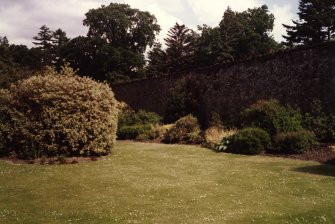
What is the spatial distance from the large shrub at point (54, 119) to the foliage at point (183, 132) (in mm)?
4816

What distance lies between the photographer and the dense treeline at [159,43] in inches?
2018

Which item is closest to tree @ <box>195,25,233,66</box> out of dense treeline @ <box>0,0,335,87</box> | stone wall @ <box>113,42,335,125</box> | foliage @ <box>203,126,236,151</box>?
dense treeline @ <box>0,0,335,87</box>

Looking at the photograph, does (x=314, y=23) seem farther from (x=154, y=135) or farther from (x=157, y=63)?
(x=154, y=135)

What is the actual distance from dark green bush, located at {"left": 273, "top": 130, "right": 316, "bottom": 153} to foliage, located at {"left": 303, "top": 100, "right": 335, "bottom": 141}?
113 cm

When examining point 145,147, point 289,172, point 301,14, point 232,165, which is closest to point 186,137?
point 145,147

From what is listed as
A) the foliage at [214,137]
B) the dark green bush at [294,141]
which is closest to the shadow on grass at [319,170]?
the dark green bush at [294,141]

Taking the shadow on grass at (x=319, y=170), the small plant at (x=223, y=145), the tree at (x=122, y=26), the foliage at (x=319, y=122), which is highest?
the tree at (x=122, y=26)

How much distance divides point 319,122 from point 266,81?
14.4 feet

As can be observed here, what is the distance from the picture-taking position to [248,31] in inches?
2126

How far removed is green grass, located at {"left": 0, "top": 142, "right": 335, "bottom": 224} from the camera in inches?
296

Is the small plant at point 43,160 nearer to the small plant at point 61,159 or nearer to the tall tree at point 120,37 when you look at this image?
the small plant at point 61,159

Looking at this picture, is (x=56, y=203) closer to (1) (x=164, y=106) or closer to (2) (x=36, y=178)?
(2) (x=36, y=178)

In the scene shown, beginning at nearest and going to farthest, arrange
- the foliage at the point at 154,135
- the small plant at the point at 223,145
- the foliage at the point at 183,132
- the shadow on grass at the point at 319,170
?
the shadow on grass at the point at 319,170
the small plant at the point at 223,145
the foliage at the point at 183,132
the foliage at the point at 154,135

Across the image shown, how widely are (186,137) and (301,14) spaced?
3829cm
